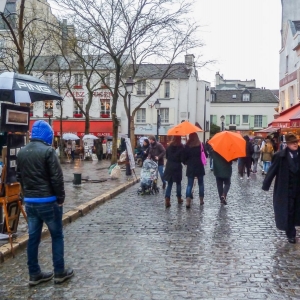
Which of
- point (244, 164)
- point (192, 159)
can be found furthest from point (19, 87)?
point (244, 164)

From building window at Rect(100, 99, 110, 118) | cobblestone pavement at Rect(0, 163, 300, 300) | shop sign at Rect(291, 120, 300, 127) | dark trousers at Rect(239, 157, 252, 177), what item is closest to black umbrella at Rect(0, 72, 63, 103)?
cobblestone pavement at Rect(0, 163, 300, 300)

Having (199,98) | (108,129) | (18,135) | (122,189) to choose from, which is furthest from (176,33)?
(199,98)

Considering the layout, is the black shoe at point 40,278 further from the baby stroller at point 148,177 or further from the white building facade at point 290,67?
the white building facade at point 290,67

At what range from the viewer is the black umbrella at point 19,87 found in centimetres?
754

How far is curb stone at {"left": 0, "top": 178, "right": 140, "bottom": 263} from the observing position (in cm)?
702

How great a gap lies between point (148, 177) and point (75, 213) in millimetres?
4309

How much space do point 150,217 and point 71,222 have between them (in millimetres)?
1648

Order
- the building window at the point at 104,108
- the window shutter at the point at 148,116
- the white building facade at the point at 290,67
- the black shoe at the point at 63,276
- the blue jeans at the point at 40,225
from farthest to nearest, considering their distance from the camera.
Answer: the window shutter at the point at 148,116
the building window at the point at 104,108
the white building facade at the point at 290,67
the black shoe at the point at 63,276
the blue jeans at the point at 40,225

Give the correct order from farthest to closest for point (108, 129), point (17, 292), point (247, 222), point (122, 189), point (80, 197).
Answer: point (108, 129)
point (122, 189)
point (80, 197)
point (247, 222)
point (17, 292)

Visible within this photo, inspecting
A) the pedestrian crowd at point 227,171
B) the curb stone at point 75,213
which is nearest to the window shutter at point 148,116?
the pedestrian crowd at point 227,171

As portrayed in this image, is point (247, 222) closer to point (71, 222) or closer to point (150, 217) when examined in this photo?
point (150, 217)

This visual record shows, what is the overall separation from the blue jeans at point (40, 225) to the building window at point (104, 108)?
4744cm

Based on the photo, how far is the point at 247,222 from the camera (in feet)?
32.3

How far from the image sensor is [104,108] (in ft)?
174
